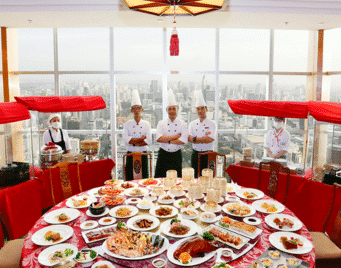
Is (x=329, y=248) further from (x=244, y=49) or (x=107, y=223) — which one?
(x=244, y=49)

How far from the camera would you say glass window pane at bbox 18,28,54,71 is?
5.74 meters

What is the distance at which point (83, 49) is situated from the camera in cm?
583

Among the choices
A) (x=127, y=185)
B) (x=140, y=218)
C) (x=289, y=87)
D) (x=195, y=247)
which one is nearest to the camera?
(x=195, y=247)

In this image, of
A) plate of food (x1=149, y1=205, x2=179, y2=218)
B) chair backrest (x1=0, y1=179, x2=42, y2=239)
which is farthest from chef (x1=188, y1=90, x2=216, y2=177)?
chair backrest (x1=0, y1=179, x2=42, y2=239)

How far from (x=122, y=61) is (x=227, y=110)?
2526mm

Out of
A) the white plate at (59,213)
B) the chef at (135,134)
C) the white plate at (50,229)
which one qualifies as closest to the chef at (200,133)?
the chef at (135,134)

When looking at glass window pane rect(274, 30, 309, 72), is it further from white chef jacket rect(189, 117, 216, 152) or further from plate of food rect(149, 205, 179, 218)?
plate of food rect(149, 205, 179, 218)

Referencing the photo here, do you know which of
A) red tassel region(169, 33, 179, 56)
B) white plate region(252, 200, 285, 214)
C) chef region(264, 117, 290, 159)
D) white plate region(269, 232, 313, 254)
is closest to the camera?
white plate region(269, 232, 313, 254)

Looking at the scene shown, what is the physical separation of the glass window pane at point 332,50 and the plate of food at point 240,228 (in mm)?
5103

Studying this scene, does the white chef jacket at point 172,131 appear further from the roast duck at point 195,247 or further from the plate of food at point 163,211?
the roast duck at point 195,247

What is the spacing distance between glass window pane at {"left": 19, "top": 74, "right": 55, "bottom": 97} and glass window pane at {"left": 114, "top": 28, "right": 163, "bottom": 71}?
1453 millimetres

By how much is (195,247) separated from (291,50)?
5569 mm

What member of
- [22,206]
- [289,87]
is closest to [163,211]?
[22,206]

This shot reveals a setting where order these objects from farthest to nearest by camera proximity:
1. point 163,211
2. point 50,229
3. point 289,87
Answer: point 289,87 → point 163,211 → point 50,229
